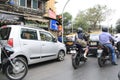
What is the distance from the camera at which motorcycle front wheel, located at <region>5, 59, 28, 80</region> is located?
681 centimetres

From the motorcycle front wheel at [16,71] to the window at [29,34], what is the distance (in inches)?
71.3

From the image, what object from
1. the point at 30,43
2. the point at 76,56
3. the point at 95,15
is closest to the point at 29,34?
the point at 30,43

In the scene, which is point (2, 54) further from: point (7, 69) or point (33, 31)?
point (33, 31)

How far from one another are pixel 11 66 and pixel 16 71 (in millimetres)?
240

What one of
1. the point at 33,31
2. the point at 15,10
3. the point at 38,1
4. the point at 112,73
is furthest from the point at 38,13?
the point at 112,73

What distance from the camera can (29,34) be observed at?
9070 millimetres

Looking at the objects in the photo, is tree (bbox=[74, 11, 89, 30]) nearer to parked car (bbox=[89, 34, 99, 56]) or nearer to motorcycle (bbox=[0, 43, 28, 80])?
parked car (bbox=[89, 34, 99, 56])

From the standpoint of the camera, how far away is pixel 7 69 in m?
6.80

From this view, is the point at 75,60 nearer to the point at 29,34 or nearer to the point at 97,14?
the point at 29,34

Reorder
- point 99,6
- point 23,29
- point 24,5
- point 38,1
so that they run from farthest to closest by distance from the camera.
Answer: point 99,6 < point 38,1 < point 24,5 < point 23,29

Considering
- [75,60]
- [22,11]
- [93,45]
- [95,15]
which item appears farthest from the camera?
[95,15]

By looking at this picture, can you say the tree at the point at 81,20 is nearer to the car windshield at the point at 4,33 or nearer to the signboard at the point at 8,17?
the signboard at the point at 8,17

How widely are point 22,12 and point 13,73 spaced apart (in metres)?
12.5

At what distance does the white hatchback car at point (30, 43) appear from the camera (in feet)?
26.8
